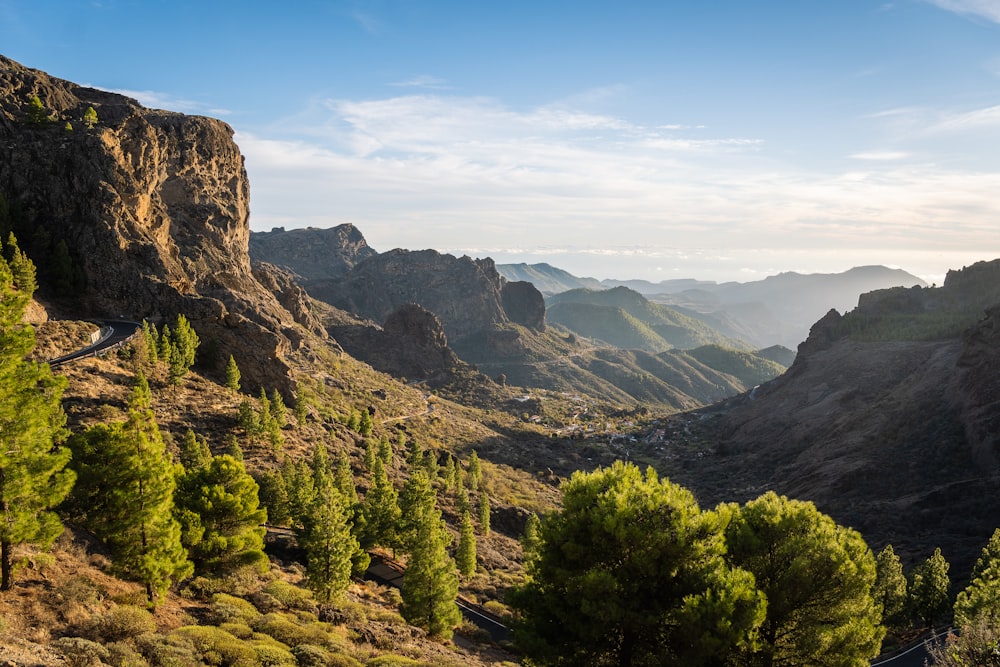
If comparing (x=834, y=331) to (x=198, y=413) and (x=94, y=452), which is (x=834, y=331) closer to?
(x=198, y=413)

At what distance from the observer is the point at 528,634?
16.2 m

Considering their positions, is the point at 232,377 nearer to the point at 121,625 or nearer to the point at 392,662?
the point at 121,625

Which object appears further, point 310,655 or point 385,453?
point 385,453

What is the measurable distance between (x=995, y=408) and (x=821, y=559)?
85.0 m

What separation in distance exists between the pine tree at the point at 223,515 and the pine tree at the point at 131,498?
5.38 meters

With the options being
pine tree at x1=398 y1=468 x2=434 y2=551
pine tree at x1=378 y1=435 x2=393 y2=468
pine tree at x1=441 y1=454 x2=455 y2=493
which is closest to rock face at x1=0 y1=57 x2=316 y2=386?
pine tree at x1=378 y1=435 x2=393 y2=468

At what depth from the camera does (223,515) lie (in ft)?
91.5

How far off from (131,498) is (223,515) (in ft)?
26.4

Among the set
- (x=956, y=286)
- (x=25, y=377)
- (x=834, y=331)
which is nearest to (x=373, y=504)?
(x=25, y=377)

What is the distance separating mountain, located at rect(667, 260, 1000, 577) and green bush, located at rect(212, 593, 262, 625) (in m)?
64.6

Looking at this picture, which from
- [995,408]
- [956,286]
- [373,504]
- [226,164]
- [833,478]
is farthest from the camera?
[956,286]

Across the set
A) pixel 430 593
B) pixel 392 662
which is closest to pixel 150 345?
pixel 430 593

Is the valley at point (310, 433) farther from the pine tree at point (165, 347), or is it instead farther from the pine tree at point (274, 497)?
the pine tree at point (165, 347)

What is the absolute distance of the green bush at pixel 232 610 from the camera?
21.5 m
